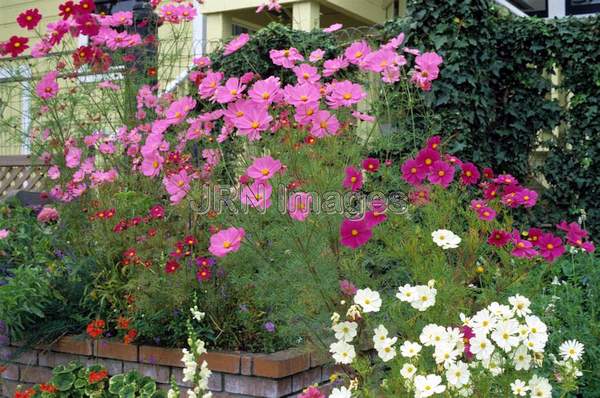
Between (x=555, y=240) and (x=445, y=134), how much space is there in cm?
228

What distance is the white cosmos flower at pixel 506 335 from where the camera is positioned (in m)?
2.08

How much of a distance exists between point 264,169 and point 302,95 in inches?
14.1

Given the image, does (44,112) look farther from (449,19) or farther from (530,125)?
(530,125)

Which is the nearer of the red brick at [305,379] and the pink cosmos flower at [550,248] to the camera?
the pink cosmos flower at [550,248]

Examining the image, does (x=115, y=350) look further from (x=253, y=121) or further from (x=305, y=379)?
(x=253, y=121)

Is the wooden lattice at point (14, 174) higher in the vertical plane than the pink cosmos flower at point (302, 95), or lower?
lower

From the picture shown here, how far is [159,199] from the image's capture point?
13.4 ft

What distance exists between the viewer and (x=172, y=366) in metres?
3.35

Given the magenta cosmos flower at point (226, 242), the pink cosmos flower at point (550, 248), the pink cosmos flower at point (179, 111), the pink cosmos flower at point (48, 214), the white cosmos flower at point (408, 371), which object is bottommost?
the white cosmos flower at point (408, 371)

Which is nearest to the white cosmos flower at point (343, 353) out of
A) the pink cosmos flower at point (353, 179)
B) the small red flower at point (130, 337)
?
the pink cosmos flower at point (353, 179)

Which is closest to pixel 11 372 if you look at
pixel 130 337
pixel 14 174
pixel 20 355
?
pixel 20 355

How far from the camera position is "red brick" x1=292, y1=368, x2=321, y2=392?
126 inches

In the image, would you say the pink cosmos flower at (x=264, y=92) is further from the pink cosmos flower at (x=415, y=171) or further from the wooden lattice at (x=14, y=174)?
the wooden lattice at (x=14, y=174)

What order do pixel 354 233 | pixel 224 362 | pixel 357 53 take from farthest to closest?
pixel 224 362, pixel 357 53, pixel 354 233
